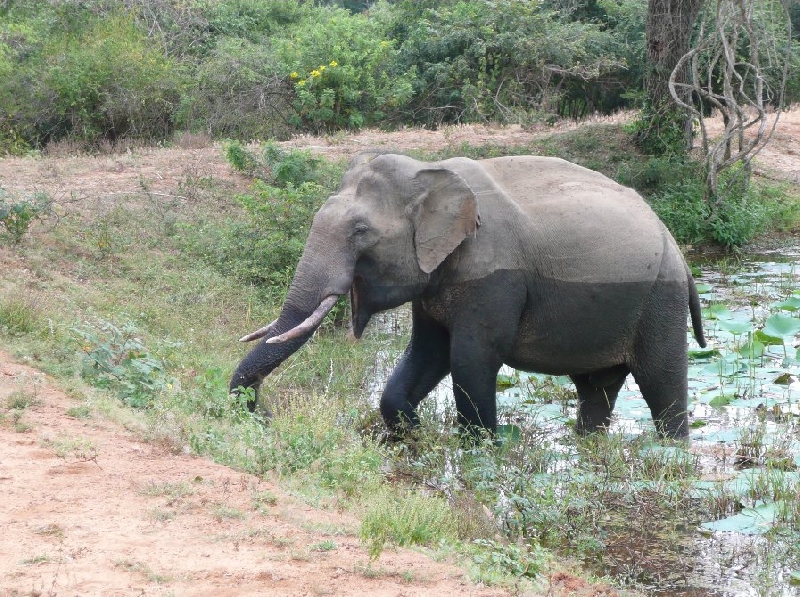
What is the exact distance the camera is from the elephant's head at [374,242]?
7.29 metres

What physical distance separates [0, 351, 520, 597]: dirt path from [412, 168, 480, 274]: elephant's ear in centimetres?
217

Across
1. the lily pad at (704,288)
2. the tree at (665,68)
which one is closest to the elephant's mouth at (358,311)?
the lily pad at (704,288)

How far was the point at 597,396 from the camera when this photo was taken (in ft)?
28.9

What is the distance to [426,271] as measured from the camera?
24.9ft

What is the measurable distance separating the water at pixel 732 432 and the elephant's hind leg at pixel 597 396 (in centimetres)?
17

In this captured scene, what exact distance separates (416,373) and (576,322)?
1270 millimetres

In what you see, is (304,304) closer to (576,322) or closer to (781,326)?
(576,322)

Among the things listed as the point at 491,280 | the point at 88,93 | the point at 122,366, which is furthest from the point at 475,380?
the point at 88,93

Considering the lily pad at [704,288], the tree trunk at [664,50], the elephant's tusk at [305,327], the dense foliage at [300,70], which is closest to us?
the elephant's tusk at [305,327]

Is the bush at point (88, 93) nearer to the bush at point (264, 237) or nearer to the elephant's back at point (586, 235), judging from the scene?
the bush at point (264, 237)

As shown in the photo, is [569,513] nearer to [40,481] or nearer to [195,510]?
[195,510]

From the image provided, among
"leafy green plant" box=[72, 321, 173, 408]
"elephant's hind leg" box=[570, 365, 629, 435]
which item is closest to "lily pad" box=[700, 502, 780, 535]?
"elephant's hind leg" box=[570, 365, 629, 435]

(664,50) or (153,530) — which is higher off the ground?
(664,50)

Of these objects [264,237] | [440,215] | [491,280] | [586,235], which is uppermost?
[440,215]
